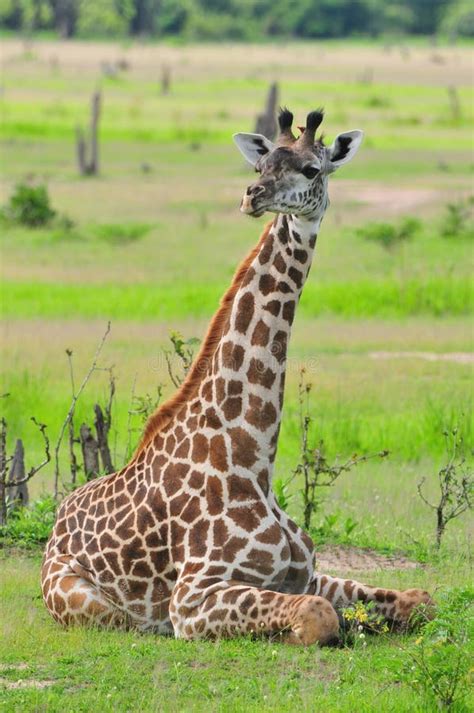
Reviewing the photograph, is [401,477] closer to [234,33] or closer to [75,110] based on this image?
[75,110]

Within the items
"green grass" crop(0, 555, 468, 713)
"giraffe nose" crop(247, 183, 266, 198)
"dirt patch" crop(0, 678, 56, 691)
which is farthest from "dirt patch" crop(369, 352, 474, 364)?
"dirt patch" crop(0, 678, 56, 691)

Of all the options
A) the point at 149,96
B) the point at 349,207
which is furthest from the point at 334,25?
the point at 349,207

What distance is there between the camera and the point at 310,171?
25.6ft

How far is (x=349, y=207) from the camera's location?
31000 millimetres

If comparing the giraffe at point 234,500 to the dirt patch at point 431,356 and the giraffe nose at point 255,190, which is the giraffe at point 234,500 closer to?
the giraffe nose at point 255,190

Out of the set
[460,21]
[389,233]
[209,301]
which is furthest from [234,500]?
[460,21]

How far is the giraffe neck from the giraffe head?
0.21 m

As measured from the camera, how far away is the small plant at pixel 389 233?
25125 millimetres

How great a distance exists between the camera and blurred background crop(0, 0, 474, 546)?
555 inches

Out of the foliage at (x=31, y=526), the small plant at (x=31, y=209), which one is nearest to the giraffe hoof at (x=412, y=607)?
the foliage at (x=31, y=526)

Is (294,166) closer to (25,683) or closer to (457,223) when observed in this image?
(25,683)

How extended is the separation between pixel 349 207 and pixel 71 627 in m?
23.3

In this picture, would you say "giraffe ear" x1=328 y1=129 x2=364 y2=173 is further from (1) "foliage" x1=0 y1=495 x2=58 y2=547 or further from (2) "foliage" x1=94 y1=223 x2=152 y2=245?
(2) "foliage" x1=94 y1=223 x2=152 y2=245

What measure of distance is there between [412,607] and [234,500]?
1030 mm
